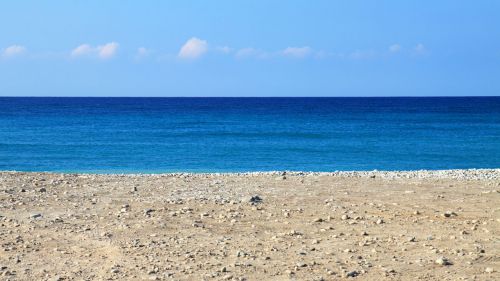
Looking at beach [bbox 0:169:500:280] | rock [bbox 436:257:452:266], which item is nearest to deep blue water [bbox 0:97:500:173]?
beach [bbox 0:169:500:280]

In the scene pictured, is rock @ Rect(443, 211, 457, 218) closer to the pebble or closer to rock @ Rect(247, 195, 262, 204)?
the pebble

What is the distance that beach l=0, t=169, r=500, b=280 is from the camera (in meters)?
9.40

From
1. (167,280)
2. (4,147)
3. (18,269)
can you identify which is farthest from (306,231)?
(4,147)

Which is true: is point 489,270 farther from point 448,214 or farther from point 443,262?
point 448,214

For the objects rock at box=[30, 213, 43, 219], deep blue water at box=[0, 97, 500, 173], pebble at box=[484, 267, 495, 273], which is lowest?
deep blue water at box=[0, 97, 500, 173]

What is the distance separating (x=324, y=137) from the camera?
2173 inches

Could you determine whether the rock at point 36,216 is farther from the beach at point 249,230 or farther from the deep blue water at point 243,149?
the deep blue water at point 243,149

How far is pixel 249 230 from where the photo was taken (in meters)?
11.6

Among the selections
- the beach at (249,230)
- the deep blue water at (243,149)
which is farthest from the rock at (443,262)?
the deep blue water at (243,149)

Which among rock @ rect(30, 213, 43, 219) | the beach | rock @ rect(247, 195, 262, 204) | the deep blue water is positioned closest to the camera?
the beach

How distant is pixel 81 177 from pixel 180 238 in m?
8.17

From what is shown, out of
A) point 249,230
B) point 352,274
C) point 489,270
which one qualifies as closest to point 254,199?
point 249,230

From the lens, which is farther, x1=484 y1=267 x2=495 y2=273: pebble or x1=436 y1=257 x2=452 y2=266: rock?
x1=436 y1=257 x2=452 y2=266: rock

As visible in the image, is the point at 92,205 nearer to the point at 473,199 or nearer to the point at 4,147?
the point at 473,199
